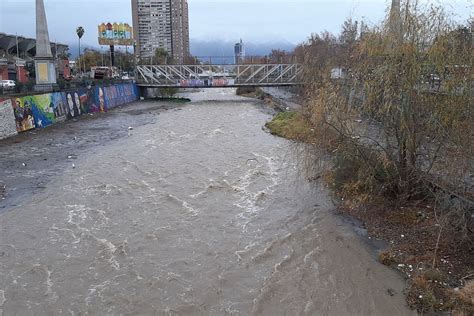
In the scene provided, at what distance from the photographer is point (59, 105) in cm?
4316

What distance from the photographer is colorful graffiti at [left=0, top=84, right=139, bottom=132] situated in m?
35.3

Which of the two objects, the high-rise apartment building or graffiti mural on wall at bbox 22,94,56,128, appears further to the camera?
the high-rise apartment building

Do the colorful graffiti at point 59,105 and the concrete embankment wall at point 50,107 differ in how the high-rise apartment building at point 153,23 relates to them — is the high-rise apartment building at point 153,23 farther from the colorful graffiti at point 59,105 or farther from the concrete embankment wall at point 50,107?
the concrete embankment wall at point 50,107

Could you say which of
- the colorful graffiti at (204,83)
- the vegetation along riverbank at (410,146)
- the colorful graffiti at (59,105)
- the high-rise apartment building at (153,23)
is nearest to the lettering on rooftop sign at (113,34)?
the colorful graffiti at (204,83)

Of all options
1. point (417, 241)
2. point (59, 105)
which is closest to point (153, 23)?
point (59, 105)

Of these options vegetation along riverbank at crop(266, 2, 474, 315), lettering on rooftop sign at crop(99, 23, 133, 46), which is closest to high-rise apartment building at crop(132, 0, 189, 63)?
lettering on rooftop sign at crop(99, 23, 133, 46)

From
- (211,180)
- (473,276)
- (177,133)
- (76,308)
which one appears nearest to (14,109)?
(177,133)

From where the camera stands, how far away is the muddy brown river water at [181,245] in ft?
36.1

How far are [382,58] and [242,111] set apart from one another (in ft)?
145

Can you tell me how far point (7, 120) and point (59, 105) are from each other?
34.1ft

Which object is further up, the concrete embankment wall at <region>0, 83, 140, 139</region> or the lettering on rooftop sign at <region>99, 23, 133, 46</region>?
the lettering on rooftop sign at <region>99, 23, 133, 46</region>

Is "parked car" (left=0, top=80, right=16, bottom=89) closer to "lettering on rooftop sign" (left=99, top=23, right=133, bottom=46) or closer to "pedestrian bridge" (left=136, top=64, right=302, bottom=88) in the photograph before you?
"pedestrian bridge" (left=136, top=64, right=302, bottom=88)

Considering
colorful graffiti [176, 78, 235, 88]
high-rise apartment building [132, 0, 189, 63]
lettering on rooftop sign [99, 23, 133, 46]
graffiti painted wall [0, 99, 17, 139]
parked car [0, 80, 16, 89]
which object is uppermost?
high-rise apartment building [132, 0, 189, 63]

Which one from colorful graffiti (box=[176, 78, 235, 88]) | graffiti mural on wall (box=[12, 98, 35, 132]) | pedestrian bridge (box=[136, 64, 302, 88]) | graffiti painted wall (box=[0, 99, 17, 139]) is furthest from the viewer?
colorful graffiti (box=[176, 78, 235, 88])
